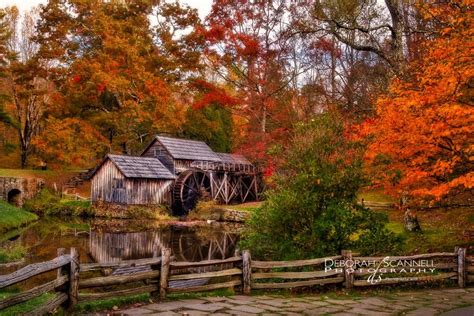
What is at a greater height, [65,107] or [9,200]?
[65,107]

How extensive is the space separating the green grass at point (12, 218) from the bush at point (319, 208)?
17.6 meters

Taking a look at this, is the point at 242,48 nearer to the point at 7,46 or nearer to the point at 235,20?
the point at 235,20

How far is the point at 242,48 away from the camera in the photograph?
31422 mm

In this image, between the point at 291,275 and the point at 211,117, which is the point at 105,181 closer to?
the point at 211,117

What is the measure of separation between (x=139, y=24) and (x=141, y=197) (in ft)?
47.1

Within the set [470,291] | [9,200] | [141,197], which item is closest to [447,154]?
[470,291]

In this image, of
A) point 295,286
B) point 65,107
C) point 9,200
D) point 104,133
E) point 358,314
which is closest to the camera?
point 358,314

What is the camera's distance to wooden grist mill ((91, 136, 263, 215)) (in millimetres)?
32844

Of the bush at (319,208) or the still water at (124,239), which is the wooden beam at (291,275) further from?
the still water at (124,239)

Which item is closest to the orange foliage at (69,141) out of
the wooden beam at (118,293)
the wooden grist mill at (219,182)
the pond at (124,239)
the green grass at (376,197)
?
the pond at (124,239)

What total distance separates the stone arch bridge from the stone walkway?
28337 mm

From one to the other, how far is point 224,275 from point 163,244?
12.0 meters

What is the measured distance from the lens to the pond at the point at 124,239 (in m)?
17.9

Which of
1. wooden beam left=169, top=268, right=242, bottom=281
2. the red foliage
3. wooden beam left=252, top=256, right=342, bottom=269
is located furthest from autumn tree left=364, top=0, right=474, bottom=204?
the red foliage
